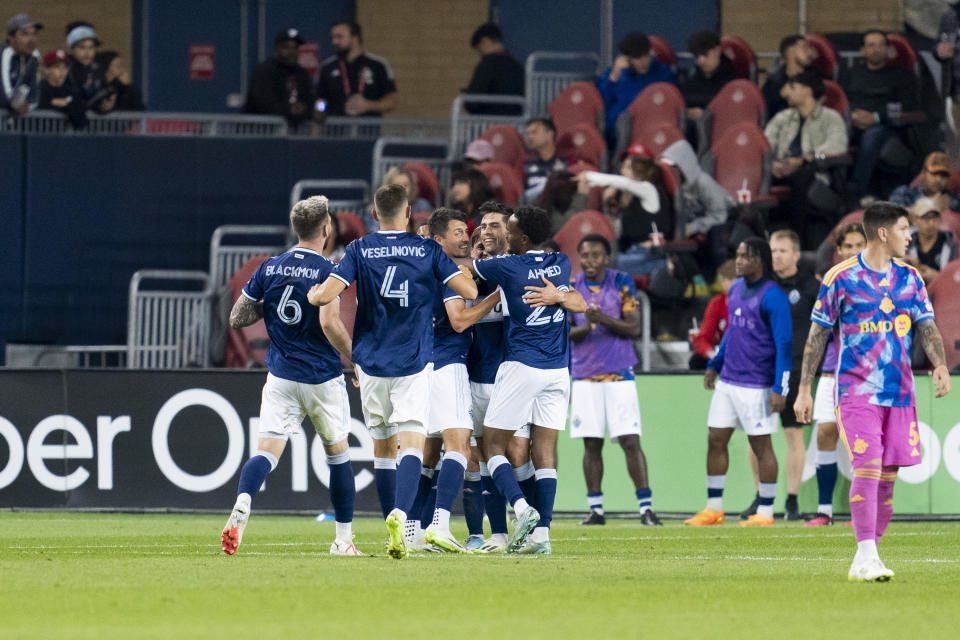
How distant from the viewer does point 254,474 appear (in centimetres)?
1043

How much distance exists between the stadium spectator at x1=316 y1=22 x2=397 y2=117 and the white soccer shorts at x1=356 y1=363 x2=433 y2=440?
1137 cm

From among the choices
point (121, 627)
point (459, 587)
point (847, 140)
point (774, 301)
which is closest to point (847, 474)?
point (774, 301)

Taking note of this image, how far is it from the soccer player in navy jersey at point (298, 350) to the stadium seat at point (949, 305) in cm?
769

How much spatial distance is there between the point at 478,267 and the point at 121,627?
463cm

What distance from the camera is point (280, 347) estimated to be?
1070 centimetres

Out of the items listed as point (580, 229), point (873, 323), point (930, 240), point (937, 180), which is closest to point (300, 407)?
point (873, 323)

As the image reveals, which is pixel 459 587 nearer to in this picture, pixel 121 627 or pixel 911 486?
pixel 121 627

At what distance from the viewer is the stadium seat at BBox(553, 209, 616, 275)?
18078mm

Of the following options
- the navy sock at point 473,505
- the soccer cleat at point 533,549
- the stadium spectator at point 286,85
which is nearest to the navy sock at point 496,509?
the navy sock at point 473,505

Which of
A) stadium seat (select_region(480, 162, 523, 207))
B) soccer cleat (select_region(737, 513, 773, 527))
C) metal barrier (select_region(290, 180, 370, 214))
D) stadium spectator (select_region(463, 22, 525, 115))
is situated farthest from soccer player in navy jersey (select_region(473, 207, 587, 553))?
stadium spectator (select_region(463, 22, 525, 115))

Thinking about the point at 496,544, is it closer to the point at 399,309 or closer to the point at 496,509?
the point at 496,509

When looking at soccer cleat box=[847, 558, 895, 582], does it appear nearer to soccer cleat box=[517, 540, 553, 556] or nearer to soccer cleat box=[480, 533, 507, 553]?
soccer cleat box=[517, 540, 553, 556]

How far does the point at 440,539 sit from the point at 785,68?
11.3m

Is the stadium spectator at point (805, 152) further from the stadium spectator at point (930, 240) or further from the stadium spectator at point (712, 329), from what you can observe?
the stadium spectator at point (712, 329)
